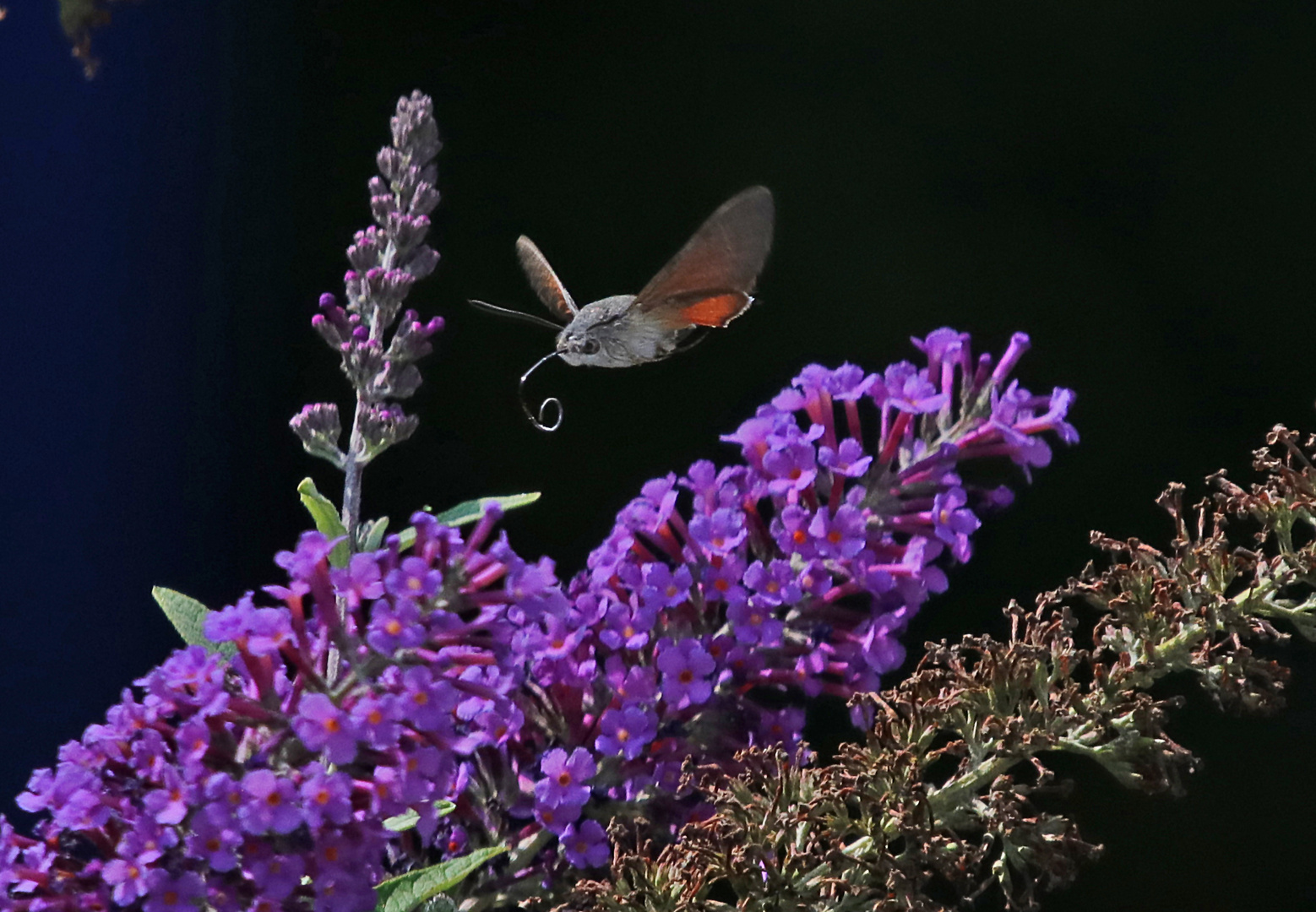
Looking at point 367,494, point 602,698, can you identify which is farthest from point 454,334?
point 602,698

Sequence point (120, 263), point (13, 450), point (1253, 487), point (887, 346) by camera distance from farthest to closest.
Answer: point (887, 346), point (120, 263), point (13, 450), point (1253, 487)

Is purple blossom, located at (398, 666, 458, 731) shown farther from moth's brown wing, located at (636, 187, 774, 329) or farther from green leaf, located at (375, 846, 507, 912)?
moth's brown wing, located at (636, 187, 774, 329)

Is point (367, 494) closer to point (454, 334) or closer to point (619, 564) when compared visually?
point (454, 334)

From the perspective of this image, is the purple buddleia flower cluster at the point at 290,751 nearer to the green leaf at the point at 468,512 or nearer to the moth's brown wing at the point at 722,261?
the green leaf at the point at 468,512

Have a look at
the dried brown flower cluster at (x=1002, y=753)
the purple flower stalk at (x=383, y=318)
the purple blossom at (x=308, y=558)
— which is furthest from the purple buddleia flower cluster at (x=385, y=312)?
the dried brown flower cluster at (x=1002, y=753)

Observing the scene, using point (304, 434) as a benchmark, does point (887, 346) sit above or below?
above

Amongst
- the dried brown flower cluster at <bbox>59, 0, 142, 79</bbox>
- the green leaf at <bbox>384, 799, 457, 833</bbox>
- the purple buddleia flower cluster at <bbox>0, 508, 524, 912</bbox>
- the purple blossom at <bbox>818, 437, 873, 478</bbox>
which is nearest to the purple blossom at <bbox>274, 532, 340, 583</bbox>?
the purple buddleia flower cluster at <bbox>0, 508, 524, 912</bbox>
